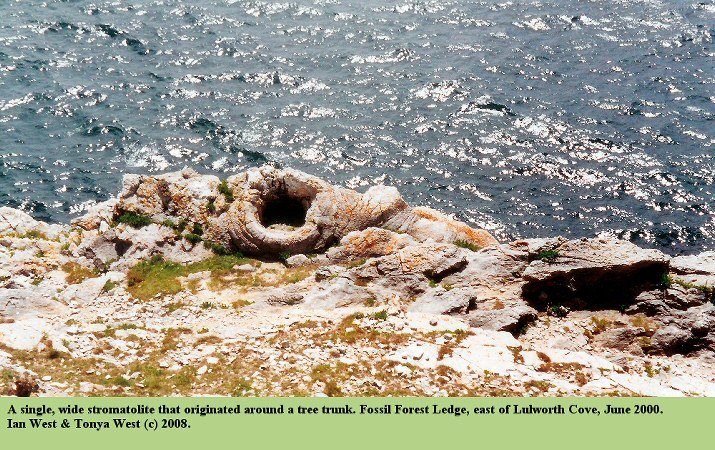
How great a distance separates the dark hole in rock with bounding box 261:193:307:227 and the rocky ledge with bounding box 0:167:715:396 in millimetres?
138

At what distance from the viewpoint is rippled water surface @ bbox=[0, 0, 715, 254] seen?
50.7 metres

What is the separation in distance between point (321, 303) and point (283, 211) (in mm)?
11628

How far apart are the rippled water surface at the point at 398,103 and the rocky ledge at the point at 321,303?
1334 cm

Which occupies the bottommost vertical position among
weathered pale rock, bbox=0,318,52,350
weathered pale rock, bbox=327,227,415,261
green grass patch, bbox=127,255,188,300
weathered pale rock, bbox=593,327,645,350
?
green grass patch, bbox=127,255,188,300

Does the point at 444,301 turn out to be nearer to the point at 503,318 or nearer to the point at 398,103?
the point at 503,318

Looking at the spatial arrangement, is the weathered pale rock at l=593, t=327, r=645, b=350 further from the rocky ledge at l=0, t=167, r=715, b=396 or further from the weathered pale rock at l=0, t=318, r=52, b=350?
the weathered pale rock at l=0, t=318, r=52, b=350

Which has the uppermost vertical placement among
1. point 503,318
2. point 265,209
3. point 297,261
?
point 265,209

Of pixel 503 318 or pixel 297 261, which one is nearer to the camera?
pixel 503 318

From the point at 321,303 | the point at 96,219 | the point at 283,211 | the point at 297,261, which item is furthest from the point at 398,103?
the point at 321,303

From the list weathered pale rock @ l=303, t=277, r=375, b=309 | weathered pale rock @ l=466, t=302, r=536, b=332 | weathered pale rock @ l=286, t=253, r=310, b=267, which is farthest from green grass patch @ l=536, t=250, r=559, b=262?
weathered pale rock @ l=286, t=253, r=310, b=267

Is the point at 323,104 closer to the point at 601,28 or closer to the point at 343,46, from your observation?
the point at 343,46

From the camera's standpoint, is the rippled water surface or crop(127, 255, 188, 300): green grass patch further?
the rippled water surface

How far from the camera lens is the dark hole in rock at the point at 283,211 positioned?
1582 inches

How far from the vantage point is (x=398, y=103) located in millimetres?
62125
